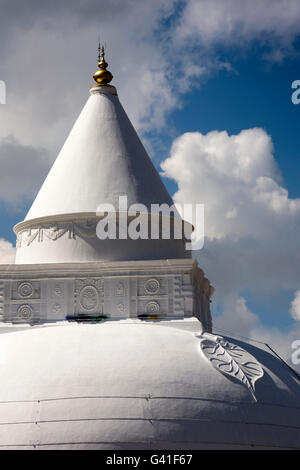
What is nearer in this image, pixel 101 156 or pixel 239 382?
pixel 239 382

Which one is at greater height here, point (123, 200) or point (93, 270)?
point (123, 200)

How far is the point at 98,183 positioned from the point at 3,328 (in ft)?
18.6

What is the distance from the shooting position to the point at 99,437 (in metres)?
17.8

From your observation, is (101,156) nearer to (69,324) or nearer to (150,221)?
(150,221)

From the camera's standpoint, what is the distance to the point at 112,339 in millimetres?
20453

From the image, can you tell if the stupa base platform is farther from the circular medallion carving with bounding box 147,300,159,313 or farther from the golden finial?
the golden finial

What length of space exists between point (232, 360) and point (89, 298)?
16.5ft

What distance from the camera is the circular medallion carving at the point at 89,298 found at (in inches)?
895

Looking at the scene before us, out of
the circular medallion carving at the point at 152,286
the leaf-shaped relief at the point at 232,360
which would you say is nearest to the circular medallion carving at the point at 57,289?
the circular medallion carving at the point at 152,286

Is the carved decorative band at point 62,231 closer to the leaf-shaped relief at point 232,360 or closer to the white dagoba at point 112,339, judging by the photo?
the white dagoba at point 112,339

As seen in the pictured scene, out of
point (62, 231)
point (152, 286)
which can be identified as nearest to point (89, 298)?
point (152, 286)

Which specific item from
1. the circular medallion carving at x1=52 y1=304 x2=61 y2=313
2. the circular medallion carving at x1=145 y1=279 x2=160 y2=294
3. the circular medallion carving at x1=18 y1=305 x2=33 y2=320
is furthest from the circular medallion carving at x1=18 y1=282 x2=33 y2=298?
the circular medallion carving at x1=145 y1=279 x2=160 y2=294

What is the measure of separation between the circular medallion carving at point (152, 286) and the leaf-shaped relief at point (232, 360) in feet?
7.42
